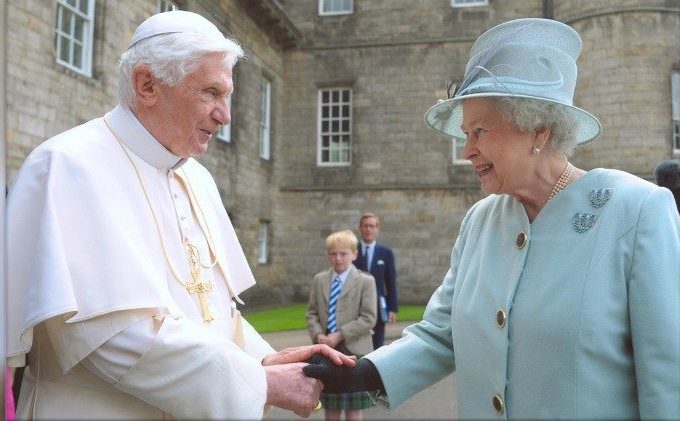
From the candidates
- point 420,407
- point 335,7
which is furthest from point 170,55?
point 335,7

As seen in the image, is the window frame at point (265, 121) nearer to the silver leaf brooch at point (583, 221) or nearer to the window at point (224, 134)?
the window at point (224, 134)

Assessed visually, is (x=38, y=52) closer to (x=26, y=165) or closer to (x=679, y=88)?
(x=26, y=165)

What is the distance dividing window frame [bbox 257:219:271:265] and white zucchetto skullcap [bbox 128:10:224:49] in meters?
15.2

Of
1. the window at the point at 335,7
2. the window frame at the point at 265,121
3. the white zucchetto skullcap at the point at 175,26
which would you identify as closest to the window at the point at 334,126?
the window frame at the point at 265,121

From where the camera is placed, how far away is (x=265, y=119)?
18.1 meters

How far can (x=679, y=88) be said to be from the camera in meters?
15.3

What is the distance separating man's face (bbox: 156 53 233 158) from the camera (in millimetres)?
2510

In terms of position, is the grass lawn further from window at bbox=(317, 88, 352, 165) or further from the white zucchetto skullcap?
the white zucchetto skullcap

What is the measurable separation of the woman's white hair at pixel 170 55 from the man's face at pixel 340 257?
11.5ft

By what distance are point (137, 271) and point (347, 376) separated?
0.92 m

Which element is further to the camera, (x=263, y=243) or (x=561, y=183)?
(x=263, y=243)

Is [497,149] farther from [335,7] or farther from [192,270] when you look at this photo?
[335,7]

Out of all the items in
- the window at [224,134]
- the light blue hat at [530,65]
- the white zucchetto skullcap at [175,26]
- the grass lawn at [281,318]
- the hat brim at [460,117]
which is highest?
the window at [224,134]

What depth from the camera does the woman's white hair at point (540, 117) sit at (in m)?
2.27
